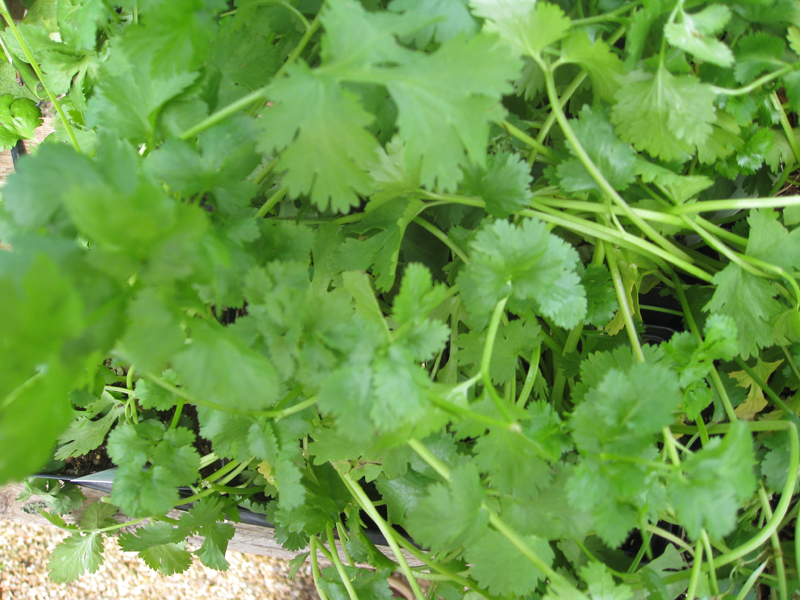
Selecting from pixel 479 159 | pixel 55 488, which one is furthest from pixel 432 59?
pixel 55 488

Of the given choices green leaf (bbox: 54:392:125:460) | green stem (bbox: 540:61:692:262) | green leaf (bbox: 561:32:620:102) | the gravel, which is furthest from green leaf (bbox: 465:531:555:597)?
the gravel

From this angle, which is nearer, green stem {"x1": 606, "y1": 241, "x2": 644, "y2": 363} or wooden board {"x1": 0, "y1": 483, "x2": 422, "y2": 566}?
green stem {"x1": 606, "y1": 241, "x2": 644, "y2": 363}

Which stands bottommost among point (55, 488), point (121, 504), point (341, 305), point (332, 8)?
point (55, 488)

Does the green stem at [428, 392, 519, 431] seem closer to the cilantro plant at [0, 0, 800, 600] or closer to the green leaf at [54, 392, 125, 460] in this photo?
the cilantro plant at [0, 0, 800, 600]

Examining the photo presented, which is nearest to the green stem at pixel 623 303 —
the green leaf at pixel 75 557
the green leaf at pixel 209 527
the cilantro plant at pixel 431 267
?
the cilantro plant at pixel 431 267

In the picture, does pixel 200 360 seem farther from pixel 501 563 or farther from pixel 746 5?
pixel 746 5

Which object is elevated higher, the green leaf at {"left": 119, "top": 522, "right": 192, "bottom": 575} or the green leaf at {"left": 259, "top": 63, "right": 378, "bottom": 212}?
the green leaf at {"left": 259, "top": 63, "right": 378, "bottom": 212}
